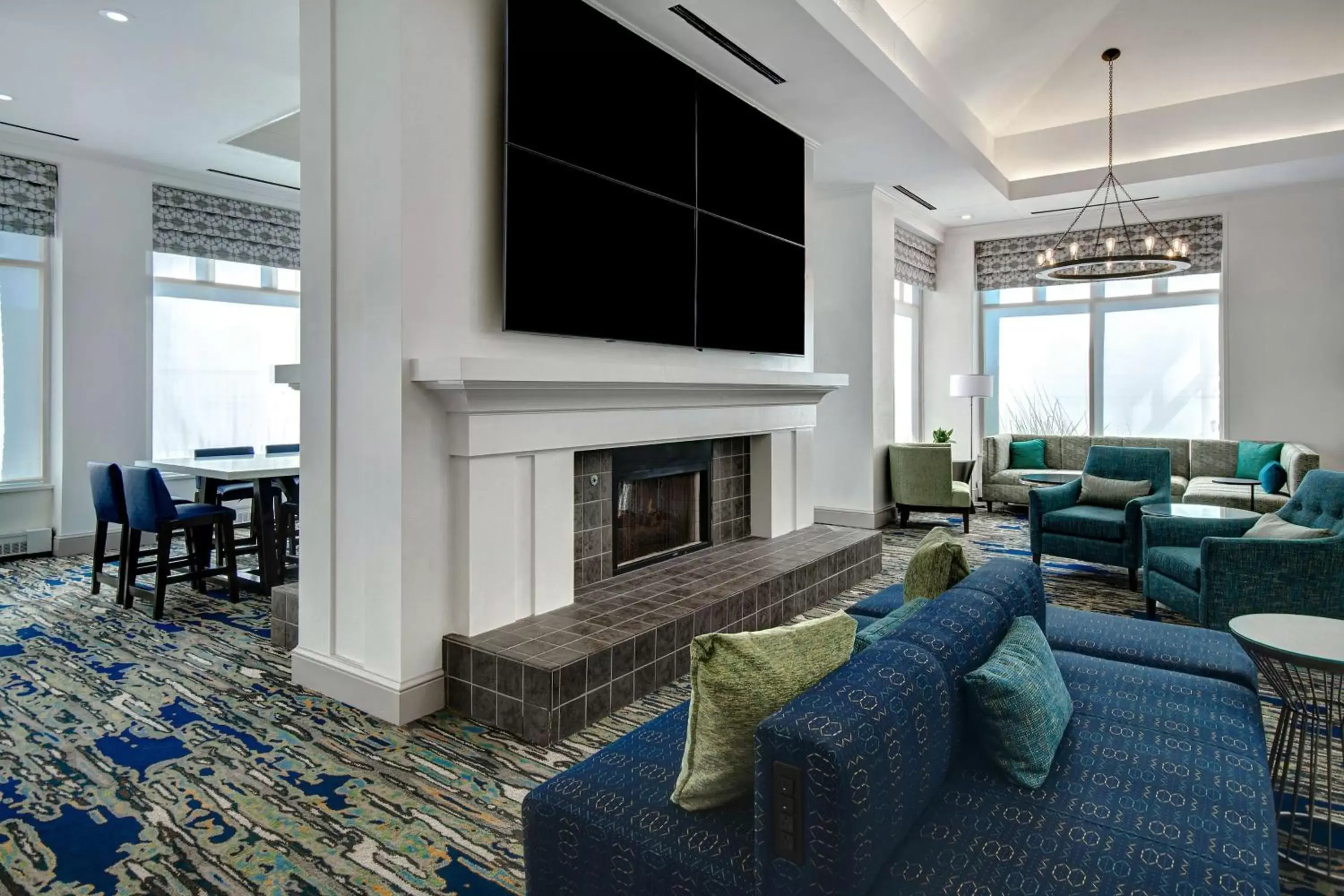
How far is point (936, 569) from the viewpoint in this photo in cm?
248

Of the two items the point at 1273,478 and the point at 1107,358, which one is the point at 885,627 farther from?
the point at 1107,358

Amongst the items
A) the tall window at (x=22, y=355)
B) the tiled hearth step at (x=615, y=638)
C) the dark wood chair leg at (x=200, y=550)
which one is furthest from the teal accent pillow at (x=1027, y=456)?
the tall window at (x=22, y=355)

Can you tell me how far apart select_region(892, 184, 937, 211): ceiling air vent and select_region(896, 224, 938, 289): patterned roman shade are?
1.09ft

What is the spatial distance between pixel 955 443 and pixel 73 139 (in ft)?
27.7

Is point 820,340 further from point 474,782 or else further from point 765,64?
point 474,782

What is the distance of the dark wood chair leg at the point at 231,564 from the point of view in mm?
4582

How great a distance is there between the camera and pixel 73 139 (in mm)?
5586

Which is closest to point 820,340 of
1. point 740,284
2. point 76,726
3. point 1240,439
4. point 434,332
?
point 740,284

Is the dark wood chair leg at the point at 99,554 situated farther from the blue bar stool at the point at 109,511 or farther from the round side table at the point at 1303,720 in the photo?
the round side table at the point at 1303,720

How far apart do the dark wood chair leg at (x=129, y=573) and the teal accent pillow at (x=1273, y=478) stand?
26.5ft

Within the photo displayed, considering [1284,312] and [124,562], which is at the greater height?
[1284,312]

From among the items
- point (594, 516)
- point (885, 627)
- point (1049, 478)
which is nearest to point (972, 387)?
point (1049, 478)

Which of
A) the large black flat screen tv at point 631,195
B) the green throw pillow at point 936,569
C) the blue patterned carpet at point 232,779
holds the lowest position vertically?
the blue patterned carpet at point 232,779

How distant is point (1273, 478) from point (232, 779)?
290 inches
